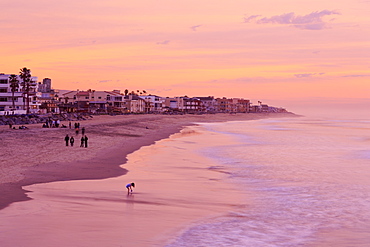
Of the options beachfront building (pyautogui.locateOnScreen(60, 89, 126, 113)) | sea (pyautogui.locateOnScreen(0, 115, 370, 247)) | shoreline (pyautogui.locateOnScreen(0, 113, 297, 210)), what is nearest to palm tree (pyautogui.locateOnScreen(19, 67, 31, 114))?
beachfront building (pyautogui.locateOnScreen(60, 89, 126, 113))

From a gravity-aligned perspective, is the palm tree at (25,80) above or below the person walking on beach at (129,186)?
above

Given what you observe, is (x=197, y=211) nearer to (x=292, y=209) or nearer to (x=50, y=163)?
(x=292, y=209)

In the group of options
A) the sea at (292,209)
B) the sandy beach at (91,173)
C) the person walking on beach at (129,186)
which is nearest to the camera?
the sea at (292,209)

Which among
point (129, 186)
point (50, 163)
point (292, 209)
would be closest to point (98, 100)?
point (50, 163)

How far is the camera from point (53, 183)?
2075 centimetres

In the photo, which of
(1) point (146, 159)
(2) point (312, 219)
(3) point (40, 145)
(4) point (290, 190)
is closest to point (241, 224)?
(2) point (312, 219)

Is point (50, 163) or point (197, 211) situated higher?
point (50, 163)

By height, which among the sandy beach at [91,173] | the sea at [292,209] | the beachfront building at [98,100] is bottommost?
the sea at [292,209]

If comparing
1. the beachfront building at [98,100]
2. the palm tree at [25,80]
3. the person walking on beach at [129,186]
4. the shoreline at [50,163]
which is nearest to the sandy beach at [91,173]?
the shoreline at [50,163]

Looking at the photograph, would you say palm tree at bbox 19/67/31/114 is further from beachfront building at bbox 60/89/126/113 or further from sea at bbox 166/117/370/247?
sea at bbox 166/117/370/247

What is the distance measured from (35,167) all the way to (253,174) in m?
13.5

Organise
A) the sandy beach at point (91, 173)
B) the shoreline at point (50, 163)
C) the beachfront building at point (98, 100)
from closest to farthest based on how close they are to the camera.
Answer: the sandy beach at point (91, 173)
the shoreline at point (50, 163)
the beachfront building at point (98, 100)

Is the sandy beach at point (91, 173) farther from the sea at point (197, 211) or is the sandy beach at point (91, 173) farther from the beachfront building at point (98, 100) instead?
the beachfront building at point (98, 100)

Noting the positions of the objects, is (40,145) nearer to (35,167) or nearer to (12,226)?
(35,167)
